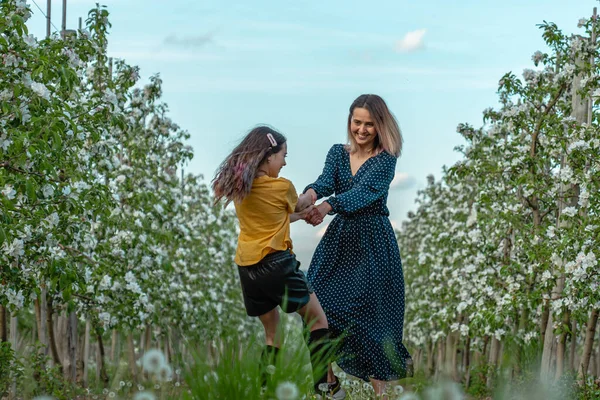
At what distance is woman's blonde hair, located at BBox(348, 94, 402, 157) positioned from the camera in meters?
5.91

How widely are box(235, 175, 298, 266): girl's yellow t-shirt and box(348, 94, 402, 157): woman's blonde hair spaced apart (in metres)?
1.01

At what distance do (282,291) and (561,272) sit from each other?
4574mm

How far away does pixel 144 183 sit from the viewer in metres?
11.9

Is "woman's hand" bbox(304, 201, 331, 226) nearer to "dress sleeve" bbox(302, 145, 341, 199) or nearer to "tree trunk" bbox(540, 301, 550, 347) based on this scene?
"dress sleeve" bbox(302, 145, 341, 199)

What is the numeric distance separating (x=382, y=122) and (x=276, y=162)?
101 cm

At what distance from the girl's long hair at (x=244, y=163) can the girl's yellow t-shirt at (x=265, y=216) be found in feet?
0.24

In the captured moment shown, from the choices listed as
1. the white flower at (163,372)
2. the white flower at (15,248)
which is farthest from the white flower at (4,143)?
the white flower at (163,372)

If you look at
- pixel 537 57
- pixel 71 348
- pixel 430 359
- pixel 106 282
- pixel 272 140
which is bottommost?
pixel 430 359

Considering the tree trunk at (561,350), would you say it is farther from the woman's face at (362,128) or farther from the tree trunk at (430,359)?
the tree trunk at (430,359)

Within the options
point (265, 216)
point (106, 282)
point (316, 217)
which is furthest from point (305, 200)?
point (106, 282)

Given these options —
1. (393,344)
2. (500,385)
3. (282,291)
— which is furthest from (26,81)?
(500,385)

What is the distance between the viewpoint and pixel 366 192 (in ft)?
18.7

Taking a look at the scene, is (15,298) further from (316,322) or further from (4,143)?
(316,322)

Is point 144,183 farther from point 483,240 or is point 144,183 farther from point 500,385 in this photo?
point 500,385
